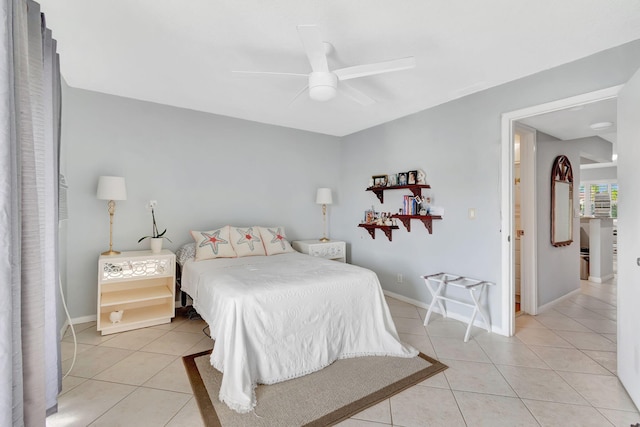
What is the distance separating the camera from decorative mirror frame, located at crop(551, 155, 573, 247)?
3719mm

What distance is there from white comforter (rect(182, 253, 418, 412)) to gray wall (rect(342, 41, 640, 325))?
51.1 inches

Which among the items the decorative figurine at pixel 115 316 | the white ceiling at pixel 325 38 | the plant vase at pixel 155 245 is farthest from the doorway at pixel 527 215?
the decorative figurine at pixel 115 316

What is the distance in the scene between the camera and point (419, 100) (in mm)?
3316

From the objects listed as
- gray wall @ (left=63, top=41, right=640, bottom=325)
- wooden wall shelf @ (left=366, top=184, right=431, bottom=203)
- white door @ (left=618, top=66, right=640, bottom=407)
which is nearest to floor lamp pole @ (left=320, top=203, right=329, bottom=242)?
gray wall @ (left=63, top=41, right=640, bottom=325)

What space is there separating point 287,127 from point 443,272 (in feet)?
9.37

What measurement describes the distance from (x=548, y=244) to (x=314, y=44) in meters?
3.64

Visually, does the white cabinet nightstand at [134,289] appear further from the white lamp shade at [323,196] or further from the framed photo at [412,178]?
the framed photo at [412,178]

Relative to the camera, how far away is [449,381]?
2.09m

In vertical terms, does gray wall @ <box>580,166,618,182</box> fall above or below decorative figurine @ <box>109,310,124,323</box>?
above

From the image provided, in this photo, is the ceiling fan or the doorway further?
the doorway

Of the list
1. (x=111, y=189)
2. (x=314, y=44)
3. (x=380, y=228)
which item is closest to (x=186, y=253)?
(x=111, y=189)

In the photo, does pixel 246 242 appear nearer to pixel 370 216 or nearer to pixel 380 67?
pixel 370 216

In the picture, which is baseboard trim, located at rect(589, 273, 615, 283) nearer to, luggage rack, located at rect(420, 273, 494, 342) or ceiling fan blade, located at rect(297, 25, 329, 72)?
luggage rack, located at rect(420, 273, 494, 342)

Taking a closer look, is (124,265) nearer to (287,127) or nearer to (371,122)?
(287,127)
